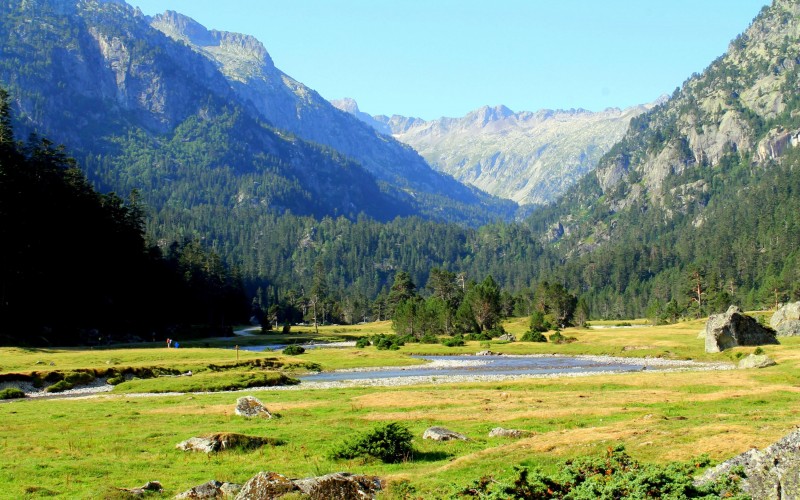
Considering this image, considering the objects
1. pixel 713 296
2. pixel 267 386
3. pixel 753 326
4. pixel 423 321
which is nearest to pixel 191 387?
pixel 267 386

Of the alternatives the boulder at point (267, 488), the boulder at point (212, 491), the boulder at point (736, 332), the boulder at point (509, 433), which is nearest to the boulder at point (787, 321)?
the boulder at point (736, 332)

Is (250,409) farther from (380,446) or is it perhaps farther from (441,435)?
(380,446)

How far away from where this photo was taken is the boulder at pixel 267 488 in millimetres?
18234

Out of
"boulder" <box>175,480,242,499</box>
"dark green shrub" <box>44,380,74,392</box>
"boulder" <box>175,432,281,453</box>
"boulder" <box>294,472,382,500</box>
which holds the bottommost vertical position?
"dark green shrub" <box>44,380,74,392</box>

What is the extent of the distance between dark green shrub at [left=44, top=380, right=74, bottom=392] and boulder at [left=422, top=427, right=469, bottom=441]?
4454 centimetres

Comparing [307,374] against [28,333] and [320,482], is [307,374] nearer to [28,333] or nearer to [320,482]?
[28,333]

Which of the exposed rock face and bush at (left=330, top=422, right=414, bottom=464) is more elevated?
the exposed rock face

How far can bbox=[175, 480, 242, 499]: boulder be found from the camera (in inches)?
816

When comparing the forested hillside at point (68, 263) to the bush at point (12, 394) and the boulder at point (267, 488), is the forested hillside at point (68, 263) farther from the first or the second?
the boulder at point (267, 488)

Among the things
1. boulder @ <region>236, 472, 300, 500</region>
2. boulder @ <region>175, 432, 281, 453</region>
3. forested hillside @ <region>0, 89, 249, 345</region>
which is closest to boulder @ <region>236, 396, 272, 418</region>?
boulder @ <region>175, 432, 281, 453</region>

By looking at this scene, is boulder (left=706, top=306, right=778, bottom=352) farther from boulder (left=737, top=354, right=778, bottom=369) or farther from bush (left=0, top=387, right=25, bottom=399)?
bush (left=0, top=387, right=25, bottom=399)

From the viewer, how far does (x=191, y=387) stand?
206ft

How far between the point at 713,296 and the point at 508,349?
278ft

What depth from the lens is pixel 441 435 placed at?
32.3 m
